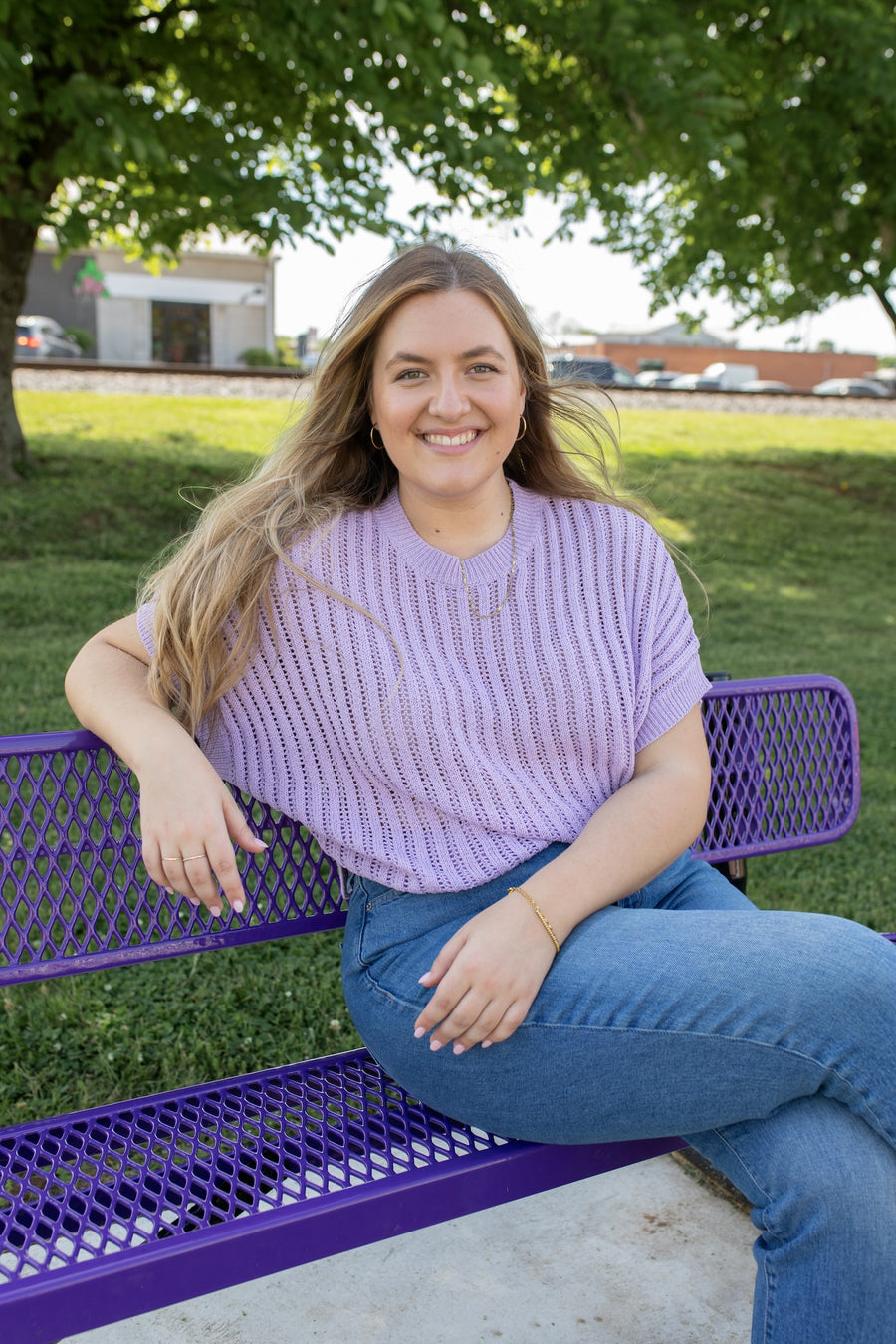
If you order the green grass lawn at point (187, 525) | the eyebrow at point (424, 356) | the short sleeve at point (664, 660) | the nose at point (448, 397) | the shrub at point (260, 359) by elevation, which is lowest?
the green grass lawn at point (187, 525)

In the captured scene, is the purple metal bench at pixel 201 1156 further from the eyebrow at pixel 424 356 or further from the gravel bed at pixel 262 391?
the gravel bed at pixel 262 391

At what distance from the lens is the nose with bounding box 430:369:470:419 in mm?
2100

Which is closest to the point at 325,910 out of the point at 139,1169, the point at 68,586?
the point at 139,1169

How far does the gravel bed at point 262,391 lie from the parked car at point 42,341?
13.5 meters

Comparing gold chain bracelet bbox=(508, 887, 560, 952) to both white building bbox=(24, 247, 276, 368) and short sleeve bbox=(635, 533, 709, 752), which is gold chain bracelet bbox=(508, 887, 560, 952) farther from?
white building bbox=(24, 247, 276, 368)

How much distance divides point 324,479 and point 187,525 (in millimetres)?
7288

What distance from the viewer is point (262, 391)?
16.5 m

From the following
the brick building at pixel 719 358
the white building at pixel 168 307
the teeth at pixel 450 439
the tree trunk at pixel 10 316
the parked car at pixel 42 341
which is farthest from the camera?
the brick building at pixel 719 358

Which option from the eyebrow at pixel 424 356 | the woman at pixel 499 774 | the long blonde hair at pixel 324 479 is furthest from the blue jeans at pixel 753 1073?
the eyebrow at pixel 424 356

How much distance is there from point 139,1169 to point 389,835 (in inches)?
25.4

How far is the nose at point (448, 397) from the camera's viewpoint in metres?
2.10

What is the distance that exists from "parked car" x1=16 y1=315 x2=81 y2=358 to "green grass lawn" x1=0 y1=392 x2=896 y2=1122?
1762 cm

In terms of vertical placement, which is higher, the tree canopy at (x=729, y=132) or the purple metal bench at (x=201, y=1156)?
the tree canopy at (x=729, y=132)

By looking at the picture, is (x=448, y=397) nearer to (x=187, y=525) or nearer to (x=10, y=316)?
(x=187, y=525)
